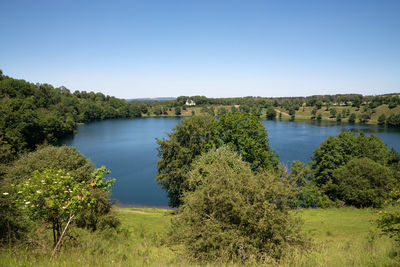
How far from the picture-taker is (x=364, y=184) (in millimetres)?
23812

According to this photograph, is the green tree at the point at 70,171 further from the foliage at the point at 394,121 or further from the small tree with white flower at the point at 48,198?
the foliage at the point at 394,121

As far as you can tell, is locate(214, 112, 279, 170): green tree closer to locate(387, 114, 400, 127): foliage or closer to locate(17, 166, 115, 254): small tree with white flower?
locate(17, 166, 115, 254): small tree with white flower

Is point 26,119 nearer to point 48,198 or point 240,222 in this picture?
point 48,198

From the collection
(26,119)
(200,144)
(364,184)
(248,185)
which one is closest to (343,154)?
(364,184)

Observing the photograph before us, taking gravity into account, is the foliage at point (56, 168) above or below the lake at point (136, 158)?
above

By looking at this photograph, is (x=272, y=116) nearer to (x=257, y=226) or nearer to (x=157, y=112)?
(x=157, y=112)

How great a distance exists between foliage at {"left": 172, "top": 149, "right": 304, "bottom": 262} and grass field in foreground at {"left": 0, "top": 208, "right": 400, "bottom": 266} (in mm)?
786

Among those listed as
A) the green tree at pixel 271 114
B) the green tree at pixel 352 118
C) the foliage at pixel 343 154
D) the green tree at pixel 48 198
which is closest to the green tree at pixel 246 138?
the foliage at pixel 343 154

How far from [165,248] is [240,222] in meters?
3.19

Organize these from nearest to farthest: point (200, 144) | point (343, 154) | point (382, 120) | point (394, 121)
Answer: point (200, 144)
point (343, 154)
point (394, 121)
point (382, 120)

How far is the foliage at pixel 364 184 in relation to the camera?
23.1m

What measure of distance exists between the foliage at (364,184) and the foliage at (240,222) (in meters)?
20.3

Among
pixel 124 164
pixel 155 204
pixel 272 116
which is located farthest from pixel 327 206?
pixel 272 116

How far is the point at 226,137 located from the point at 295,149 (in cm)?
3225
